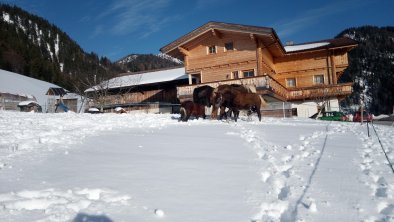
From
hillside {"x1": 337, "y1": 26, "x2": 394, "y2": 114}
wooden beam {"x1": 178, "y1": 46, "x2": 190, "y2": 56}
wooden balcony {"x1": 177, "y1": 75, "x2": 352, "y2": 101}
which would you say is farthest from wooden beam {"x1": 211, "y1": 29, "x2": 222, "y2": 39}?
hillside {"x1": 337, "y1": 26, "x2": 394, "y2": 114}

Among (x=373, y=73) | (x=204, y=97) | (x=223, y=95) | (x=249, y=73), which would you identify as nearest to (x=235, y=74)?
(x=249, y=73)

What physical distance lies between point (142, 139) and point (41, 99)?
48578mm

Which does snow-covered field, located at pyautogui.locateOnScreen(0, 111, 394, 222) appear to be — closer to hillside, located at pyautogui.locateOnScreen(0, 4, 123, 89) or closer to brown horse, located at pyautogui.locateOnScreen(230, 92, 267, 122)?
brown horse, located at pyautogui.locateOnScreen(230, 92, 267, 122)

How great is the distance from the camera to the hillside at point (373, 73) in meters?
79.4

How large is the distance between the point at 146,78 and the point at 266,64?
16.4 meters

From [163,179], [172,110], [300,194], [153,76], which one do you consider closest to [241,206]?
[300,194]

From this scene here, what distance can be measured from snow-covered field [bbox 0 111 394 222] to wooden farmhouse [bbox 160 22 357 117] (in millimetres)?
17198

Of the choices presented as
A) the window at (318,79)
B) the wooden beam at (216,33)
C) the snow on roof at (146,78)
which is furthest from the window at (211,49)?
the window at (318,79)

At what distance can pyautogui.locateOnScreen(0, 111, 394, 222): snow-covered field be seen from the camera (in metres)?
3.18

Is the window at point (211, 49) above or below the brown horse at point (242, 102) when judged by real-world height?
above

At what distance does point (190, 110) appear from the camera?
46.0 ft

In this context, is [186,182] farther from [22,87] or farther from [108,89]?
[22,87]

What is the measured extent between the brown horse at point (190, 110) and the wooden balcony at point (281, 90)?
28.1 feet

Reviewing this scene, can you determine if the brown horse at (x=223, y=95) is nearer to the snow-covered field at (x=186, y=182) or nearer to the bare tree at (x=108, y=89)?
the snow-covered field at (x=186, y=182)
